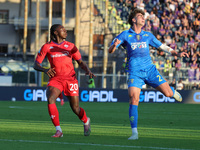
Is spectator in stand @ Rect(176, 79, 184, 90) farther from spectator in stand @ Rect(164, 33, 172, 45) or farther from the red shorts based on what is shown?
the red shorts

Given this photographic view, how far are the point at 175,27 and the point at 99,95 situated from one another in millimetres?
7343

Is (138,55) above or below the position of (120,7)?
below

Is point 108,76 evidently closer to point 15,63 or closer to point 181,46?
point 181,46

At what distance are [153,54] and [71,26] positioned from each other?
13657 mm

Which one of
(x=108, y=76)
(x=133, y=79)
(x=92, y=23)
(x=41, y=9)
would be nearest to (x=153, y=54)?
(x=108, y=76)

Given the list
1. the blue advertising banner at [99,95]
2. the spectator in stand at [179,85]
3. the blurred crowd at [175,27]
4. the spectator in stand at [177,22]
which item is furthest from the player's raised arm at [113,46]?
the spectator in stand at [177,22]

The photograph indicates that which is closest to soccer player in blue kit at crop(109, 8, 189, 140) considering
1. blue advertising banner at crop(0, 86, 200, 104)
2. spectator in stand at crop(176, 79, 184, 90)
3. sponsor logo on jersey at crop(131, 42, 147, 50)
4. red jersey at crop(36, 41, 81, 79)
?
sponsor logo on jersey at crop(131, 42, 147, 50)

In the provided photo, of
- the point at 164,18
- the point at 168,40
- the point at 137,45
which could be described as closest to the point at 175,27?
the point at 164,18

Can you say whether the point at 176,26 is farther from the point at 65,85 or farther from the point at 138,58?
the point at 65,85

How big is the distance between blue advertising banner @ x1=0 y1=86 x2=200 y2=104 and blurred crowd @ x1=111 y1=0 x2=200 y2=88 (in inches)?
77.2

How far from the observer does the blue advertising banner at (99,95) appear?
26.7 meters

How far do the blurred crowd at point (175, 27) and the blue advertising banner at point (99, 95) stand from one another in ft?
6.44

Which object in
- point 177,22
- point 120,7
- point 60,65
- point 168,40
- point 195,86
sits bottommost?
point 195,86

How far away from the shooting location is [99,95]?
2691cm
